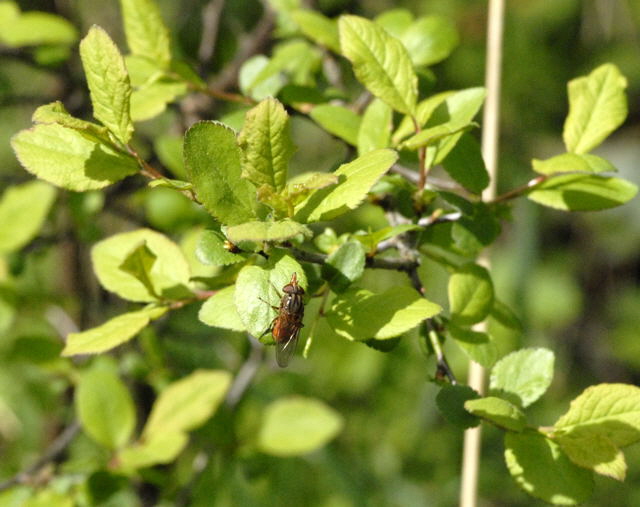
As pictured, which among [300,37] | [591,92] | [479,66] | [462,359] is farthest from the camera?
[479,66]

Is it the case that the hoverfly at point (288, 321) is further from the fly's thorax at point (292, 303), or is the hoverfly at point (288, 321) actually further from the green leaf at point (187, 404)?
the green leaf at point (187, 404)

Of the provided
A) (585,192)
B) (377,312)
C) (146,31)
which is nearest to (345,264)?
(377,312)

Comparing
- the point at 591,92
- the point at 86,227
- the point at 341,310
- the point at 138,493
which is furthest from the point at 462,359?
the point at 341,310

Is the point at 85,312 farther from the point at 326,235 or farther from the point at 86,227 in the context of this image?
the point at 326,235

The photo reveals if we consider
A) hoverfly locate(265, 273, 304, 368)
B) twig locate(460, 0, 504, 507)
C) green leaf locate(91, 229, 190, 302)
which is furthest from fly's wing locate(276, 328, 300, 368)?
twig locate(460, 0, 504, 507)

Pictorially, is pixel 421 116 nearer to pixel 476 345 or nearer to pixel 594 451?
pixel 476 345

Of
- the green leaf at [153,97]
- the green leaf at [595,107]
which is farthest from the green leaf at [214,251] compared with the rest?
the green leaf at [595,107]
